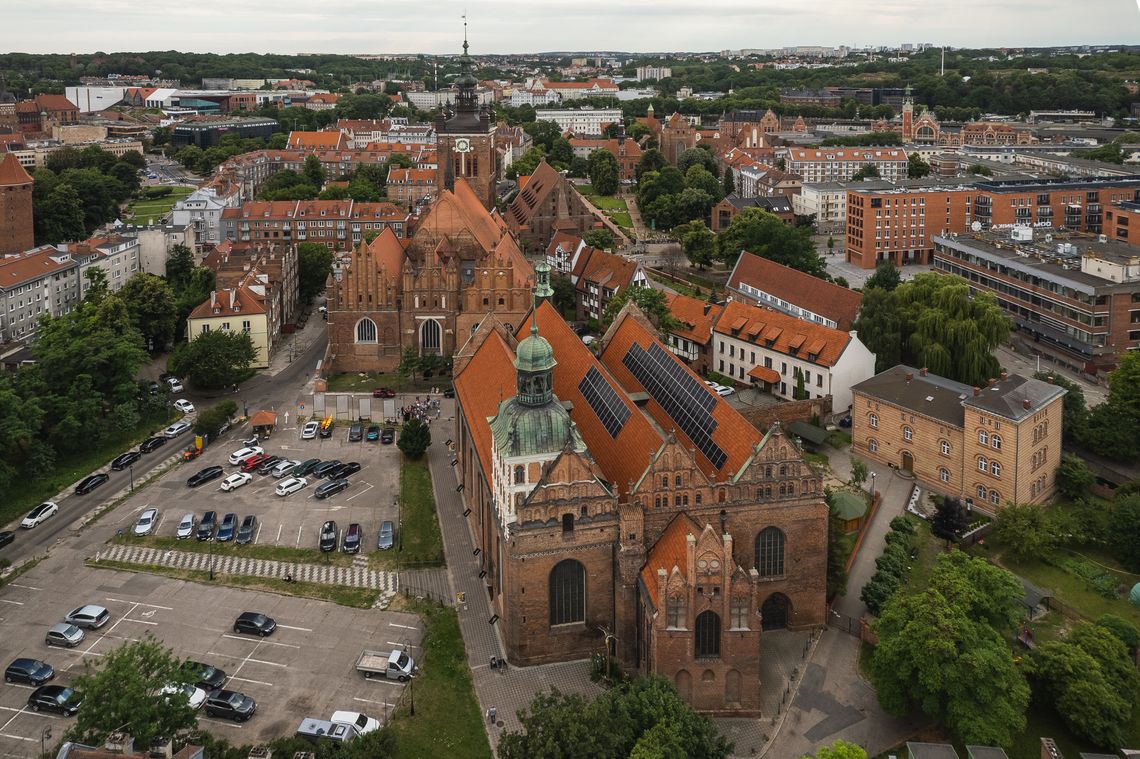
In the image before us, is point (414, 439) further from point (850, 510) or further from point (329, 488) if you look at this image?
point (850, 510)

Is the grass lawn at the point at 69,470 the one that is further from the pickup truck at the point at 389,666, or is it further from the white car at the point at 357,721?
the white car at the point at 357,721

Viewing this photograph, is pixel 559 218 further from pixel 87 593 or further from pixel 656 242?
pixel 87 593

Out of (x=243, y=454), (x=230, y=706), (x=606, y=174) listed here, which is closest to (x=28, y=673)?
(x=230, y=706)

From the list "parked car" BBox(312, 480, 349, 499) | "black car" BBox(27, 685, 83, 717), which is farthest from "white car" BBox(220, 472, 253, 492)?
"black car" BBox(27, 685, 83, 717)

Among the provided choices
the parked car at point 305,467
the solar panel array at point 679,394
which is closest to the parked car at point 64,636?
the parked car at point 305,467

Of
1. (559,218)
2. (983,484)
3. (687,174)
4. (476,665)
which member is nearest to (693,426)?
(476,665)
